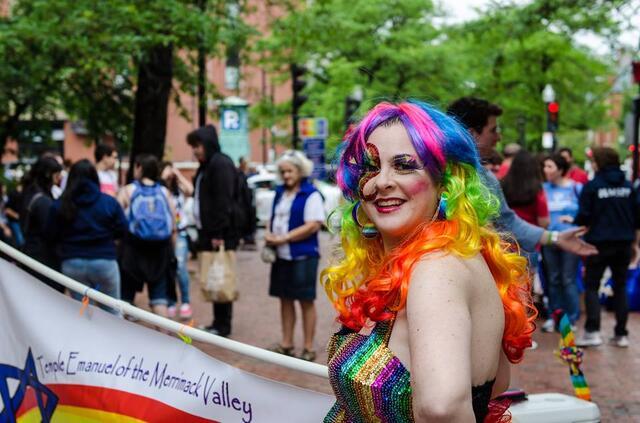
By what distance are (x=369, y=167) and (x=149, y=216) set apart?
6.74 metres

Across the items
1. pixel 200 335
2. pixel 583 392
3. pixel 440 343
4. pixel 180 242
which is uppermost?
pixel 440 343

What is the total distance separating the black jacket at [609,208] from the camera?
28.8ft

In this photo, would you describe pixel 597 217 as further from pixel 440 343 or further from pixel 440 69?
pixel 440 69

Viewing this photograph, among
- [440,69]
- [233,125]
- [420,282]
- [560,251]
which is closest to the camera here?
[420,282]

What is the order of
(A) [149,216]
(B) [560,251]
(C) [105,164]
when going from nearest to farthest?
(A) [149,216] → (B) [560,251] → (C) [105,164]

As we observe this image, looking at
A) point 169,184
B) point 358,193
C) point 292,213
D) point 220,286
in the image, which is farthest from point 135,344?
point 169,184

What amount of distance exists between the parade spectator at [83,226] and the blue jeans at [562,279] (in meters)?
4.26

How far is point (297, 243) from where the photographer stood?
8.13m

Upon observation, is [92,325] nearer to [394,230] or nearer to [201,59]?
[394,230]

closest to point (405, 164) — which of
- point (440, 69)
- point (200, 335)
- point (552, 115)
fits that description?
point (200, 335)

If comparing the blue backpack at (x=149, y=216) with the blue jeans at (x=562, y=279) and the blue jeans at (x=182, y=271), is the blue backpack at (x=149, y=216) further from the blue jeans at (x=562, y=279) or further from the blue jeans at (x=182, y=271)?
the blue jeans at (x=562, y=279)

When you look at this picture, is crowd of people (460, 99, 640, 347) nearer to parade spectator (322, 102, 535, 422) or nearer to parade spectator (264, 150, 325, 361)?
parade spectator (264, 150, 325, 361)

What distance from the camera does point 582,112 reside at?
36.8 meters

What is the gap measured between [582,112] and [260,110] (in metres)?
12.4
